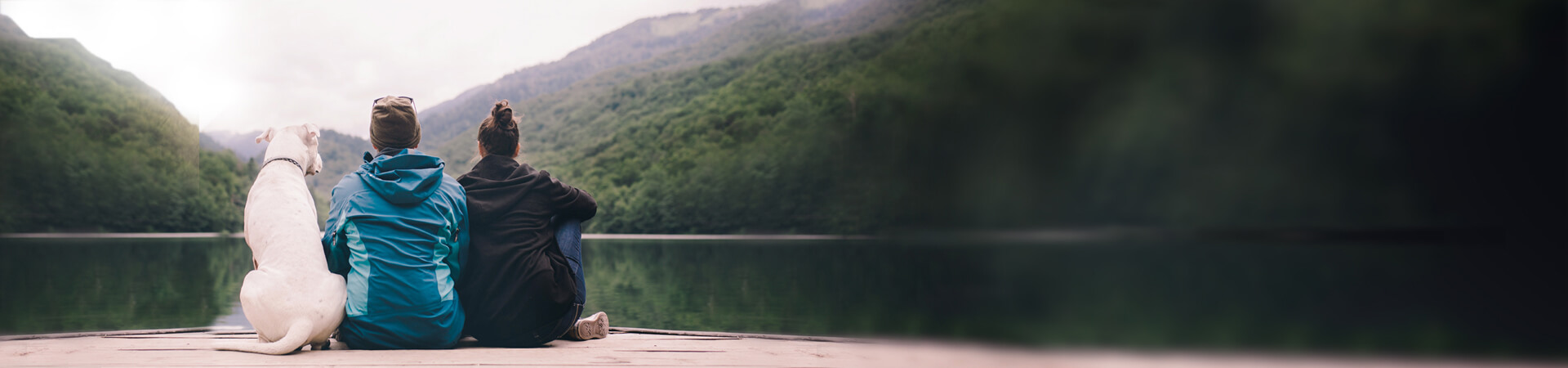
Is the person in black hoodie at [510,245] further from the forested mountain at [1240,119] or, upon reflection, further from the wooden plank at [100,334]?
the wooden plank at [100,334]

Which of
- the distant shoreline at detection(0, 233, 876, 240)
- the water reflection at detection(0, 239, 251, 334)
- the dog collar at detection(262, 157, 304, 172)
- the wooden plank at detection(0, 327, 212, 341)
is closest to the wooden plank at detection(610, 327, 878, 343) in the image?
the dog collar at detection(262, 157, 304, 172)

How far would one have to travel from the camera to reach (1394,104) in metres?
3.18

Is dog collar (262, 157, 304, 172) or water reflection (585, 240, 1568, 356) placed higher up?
dog collar (262, 157, 304, 172)

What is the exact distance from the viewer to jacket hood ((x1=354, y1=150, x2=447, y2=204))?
50.9 inches

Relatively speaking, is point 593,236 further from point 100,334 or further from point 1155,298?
point 100,334

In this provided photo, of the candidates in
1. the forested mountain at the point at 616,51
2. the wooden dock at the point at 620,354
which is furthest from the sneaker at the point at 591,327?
the forested mountain at the point at 616,51

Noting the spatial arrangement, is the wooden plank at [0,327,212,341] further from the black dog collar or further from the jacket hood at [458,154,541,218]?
the jacket hood at [458,154,541,218]

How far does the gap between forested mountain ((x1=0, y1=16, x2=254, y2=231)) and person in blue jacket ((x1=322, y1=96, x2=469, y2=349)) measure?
31.5m

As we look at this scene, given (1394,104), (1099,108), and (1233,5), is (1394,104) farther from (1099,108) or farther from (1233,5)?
(1099,108)

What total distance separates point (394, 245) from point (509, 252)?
217 mm

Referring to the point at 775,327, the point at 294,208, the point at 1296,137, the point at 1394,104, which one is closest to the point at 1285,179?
the point at 1296,137

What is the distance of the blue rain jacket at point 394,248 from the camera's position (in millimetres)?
1291

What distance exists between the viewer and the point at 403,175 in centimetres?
133

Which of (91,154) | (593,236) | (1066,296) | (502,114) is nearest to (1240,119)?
(1066,296)
